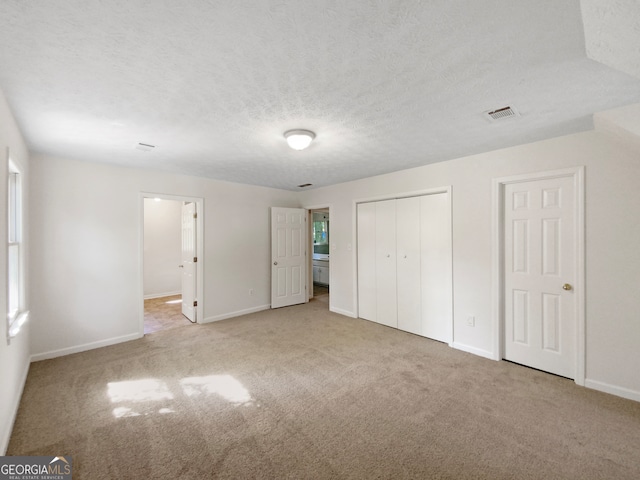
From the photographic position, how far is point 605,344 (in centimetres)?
244

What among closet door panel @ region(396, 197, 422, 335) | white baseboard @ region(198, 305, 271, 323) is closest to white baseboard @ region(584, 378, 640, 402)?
closet door panel @ region(396, 197, 422, 335)

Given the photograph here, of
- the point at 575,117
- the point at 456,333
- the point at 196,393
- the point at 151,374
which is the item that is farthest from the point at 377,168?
the point at 151,374

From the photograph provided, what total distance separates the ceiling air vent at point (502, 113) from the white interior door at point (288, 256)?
3859 millimetres

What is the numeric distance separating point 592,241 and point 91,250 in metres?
5.52

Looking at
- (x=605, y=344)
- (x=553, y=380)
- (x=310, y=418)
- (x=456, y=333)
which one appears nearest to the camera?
(x=310, y=418)

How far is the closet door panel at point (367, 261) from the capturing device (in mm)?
4477

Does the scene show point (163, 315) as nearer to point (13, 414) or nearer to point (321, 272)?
point (13, 414)

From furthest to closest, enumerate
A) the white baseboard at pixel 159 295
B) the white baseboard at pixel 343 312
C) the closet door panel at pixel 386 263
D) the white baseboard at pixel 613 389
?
the white baseboard at pixel 159 295 < the white baseboard at pixel 343 312 < the closet door panel at pixel 386 263 < the white baseboard at pixel 613 389

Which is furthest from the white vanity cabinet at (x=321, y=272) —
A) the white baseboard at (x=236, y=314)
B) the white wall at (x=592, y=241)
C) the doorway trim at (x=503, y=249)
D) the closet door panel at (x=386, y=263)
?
the doorway trim at (x=503, y=249)

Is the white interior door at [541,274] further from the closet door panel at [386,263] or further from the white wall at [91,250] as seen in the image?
the white wall at [91,250]

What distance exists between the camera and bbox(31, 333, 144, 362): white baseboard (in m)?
3.13

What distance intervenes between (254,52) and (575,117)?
8.39 ft

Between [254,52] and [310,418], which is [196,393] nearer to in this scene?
[310,418]

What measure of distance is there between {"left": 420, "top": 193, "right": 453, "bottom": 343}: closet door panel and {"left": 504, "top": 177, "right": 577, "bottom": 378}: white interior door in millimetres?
636
